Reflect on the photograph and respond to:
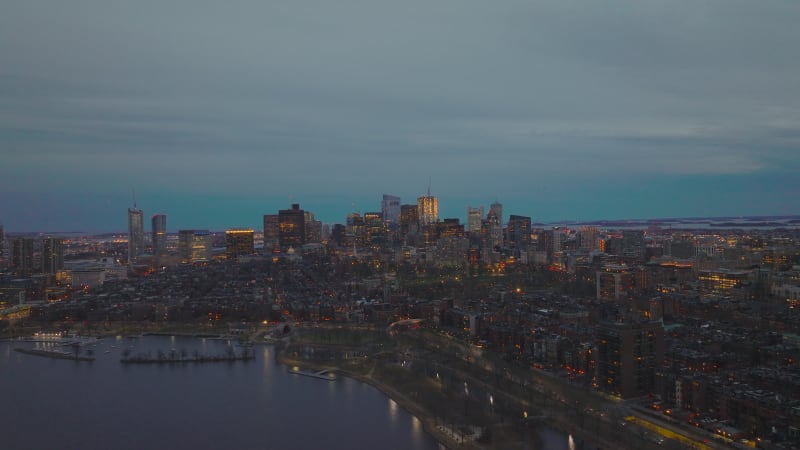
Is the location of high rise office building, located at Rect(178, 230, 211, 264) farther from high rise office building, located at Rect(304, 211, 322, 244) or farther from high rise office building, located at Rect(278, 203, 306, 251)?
high rise office building, located at Rect(304, 211, 322, 244)

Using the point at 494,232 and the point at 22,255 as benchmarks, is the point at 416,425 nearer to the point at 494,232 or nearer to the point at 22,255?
the point at 22,255

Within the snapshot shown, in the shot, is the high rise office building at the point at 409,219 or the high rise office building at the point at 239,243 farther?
the high rise office building at the point at 409,219

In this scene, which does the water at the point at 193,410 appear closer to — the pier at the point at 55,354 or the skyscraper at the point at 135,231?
the pier at the point at 55,354

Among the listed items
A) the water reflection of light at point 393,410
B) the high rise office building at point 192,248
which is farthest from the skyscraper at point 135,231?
the water reflection of light at point 393,410

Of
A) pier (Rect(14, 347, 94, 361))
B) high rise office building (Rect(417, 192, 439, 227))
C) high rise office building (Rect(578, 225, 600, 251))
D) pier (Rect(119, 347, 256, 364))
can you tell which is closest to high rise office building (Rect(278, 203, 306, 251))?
high rise office building (Rect(417, 192, 439, 227))

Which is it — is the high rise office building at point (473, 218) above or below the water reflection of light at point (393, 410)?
above

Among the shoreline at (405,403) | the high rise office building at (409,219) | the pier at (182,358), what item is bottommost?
the shoreline at (405,403)

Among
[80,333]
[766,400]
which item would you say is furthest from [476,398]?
[80,333]
